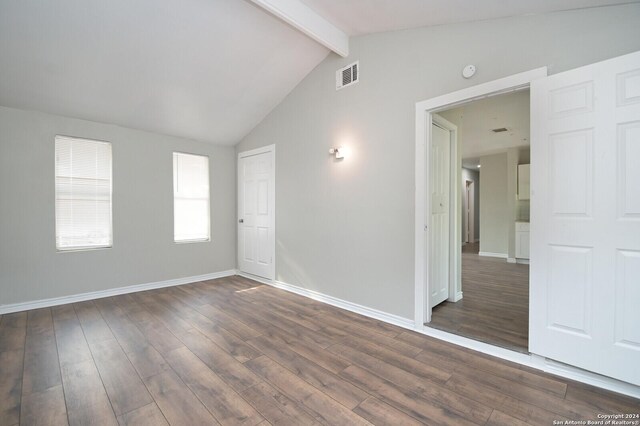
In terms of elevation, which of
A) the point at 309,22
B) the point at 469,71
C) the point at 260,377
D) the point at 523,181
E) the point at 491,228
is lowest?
the point at 260,377

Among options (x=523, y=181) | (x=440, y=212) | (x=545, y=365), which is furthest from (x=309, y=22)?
(x=523, y=181)

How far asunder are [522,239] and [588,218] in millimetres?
5252

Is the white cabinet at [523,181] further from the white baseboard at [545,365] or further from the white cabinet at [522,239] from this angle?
the white baseboard at [545,365]

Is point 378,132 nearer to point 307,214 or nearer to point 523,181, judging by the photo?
point 307,214

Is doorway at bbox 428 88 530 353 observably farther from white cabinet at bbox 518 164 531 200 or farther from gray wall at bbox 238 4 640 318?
gray wall at bbox 238 4 640 318

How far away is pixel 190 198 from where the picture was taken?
191 inches

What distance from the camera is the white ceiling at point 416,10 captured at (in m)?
2.03

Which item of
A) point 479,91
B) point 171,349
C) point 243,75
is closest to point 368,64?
point 479,91

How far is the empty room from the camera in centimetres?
181

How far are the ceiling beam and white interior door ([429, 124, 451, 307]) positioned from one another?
1493 millimetres

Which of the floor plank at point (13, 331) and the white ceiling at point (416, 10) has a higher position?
the white ceiling at point (416, 10)

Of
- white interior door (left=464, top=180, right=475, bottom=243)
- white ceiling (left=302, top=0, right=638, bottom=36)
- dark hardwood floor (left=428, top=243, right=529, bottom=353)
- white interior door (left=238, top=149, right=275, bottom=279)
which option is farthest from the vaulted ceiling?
white interior door (left=464, top=180, right=475, bottom=243)

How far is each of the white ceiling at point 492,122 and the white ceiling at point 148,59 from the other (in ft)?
7.44

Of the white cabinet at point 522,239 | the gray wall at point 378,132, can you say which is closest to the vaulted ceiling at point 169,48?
the gray wall at point 378,132
